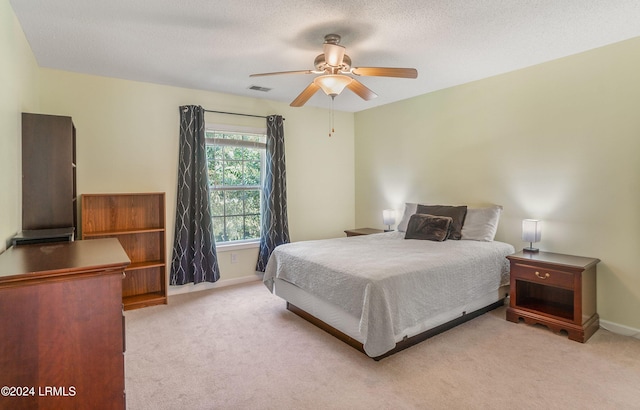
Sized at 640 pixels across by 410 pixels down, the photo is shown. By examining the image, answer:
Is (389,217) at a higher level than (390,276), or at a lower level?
higher

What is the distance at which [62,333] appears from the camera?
138cm

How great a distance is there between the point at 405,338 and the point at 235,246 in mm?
2687

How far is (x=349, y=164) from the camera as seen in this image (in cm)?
573

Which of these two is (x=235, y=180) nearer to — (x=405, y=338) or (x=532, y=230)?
(x=405, y=338)

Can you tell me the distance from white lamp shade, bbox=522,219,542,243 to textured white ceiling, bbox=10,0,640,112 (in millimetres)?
1597

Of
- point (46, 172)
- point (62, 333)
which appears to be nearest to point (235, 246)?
point (46, 172)

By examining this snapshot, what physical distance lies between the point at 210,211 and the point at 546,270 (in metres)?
3.64

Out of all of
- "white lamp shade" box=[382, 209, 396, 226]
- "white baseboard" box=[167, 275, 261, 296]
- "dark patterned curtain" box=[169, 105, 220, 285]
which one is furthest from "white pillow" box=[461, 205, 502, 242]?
"dark patterned curtain" box=[169, 105, 220, 285]

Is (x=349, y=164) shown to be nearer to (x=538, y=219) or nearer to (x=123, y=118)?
(x=538, y=219)

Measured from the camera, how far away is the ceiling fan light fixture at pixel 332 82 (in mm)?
2668

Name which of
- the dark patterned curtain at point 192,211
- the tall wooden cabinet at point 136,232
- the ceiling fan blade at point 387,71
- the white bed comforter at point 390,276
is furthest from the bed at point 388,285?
the ceiling fan blade at point 387,71

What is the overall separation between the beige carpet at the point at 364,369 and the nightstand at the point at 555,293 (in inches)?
4.3

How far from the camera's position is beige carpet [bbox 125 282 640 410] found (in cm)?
207

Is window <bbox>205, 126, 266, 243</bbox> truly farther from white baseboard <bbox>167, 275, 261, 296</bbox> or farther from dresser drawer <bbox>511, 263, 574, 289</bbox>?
dresser drawer <bbox>511, 263, 574, 289</bbox>
